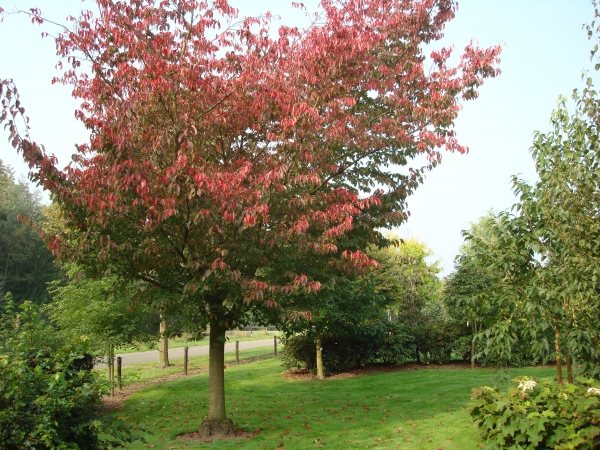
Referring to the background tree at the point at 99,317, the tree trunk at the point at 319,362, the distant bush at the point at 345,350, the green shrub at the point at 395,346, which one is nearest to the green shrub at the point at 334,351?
the distant bush at the point at 345,350

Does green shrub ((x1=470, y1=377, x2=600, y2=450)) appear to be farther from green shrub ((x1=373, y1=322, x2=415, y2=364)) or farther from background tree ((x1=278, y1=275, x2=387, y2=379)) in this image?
green shrub ((x1=373, y1=322, x2=415, y2=364))

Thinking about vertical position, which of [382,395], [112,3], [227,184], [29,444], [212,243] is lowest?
[382,395]

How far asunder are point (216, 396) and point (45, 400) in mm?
4910

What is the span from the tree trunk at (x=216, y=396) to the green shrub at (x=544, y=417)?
4.53 m

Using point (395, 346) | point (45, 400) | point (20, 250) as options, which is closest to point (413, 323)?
point (395, 346)

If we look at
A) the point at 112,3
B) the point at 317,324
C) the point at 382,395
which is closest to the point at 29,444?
the point at 112,3

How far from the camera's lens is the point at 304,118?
8766 millimetres

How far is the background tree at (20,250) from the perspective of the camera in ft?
128

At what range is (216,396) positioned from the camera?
9969 millimetres

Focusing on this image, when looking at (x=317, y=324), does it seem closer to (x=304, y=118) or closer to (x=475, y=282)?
(x=475, y=282)

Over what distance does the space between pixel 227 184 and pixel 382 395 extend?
846 cm

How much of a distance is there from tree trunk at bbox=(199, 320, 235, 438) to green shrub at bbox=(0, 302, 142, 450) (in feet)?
11.5

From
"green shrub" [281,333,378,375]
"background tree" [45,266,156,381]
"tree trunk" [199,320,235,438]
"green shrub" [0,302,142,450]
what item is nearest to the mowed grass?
"tree trunk" [199,320,235,438]

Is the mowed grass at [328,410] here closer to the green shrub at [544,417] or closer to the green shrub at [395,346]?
the green shrub at [544,417]
